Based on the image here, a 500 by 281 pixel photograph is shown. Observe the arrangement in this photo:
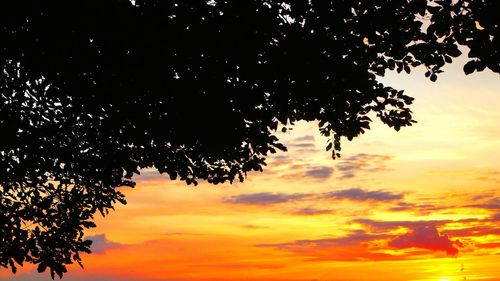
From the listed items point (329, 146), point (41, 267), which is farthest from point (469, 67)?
point (41, 267)

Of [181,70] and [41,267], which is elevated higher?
[181,70]

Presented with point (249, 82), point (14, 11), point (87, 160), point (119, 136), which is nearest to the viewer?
point (14, 11)

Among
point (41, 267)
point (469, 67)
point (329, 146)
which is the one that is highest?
point (329, 146)

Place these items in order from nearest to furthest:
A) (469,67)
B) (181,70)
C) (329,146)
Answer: (469,67)
(181,70)
(329,146)

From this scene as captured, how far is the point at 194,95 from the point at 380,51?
398 cm

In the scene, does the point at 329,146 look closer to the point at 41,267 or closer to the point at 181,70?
the point at 181,70

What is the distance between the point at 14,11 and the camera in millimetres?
10617

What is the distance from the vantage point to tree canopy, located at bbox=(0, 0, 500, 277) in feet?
34.4

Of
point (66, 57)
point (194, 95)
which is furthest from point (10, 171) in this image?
point (194, 95)

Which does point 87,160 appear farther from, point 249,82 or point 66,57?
point 249,82

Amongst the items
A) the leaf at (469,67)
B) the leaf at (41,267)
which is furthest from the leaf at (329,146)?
the leaf at (41,267)

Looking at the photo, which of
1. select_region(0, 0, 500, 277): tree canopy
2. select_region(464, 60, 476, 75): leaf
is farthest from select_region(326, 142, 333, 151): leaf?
select_region(464, 60, 476, 75): leaf

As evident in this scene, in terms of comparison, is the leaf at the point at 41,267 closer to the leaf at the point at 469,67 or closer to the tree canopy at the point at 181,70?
the tree canopy at the point at 181,70

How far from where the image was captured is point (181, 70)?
11.0 metres
